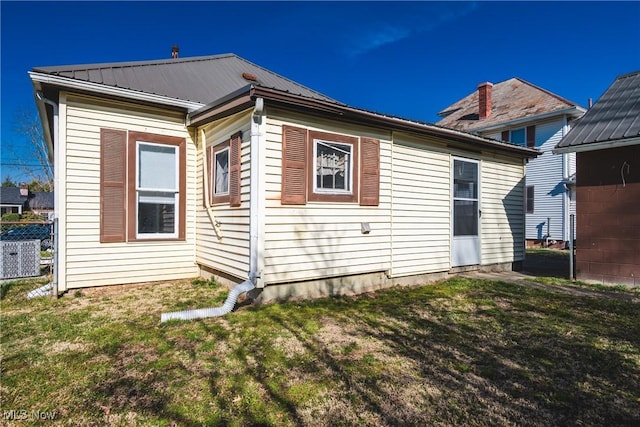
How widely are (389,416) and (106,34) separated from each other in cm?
1325

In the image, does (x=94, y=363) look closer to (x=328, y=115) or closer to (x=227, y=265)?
(x=227, y=265)

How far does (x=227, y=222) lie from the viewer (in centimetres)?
549

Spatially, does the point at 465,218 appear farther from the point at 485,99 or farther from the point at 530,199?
the point at 485,99

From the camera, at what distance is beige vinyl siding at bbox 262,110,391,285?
4.86m

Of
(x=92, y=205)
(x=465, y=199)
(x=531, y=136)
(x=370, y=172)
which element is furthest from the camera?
(x=531, y=136)

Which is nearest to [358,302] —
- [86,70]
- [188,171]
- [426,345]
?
[426,345]

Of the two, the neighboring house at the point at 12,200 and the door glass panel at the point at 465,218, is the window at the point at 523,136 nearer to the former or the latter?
the door glass panel at the point at 465,218

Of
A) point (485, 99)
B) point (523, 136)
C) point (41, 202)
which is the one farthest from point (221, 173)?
point (41, 202)

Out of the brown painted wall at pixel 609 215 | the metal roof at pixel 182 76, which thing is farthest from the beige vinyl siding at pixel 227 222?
the brown painted wall at pixel 609 215

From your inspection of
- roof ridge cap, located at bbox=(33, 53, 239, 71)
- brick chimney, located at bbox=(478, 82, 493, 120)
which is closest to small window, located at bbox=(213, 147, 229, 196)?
roof ridge cap, located at bbox=(33, 53, 239, 71)

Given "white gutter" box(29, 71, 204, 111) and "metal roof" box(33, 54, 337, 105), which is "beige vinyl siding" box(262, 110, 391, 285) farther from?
"white gutter" box(29, 71, 204, 111)

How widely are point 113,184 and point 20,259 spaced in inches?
80.8

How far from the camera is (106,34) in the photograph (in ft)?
36.6

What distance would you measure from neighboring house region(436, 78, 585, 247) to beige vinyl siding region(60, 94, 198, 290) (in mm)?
12349
